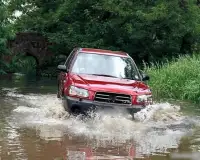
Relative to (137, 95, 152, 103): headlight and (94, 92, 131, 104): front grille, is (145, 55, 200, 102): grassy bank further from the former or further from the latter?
(94, 92, 131, 104): front grille

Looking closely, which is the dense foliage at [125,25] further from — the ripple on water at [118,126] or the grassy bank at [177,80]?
the ripple on water at [118,126]

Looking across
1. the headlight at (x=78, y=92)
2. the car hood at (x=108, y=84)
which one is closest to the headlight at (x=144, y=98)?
the car hood at (x=108, y=84)

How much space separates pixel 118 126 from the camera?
→ 959cm

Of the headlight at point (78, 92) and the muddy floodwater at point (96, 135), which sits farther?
the headlight at point (78, 92)

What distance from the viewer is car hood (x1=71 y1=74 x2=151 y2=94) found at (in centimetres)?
962

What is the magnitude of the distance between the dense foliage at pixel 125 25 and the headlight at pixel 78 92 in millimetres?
18122

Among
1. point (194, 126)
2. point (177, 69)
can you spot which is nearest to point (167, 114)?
point (194, 126)

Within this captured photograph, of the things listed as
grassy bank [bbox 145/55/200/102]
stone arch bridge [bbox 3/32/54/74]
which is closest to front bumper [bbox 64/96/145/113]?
grassy bank [bbox 145/55/200/102]

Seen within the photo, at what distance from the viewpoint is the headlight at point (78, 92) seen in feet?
31.5

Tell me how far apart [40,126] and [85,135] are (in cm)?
134

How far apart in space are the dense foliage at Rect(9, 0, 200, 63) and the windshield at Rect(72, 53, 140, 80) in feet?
53.1

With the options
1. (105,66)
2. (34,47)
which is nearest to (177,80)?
(105,66)

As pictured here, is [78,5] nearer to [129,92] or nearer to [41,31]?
[41,31]

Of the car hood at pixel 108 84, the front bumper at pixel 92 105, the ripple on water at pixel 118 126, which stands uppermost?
the car hood at pixel 108 84
